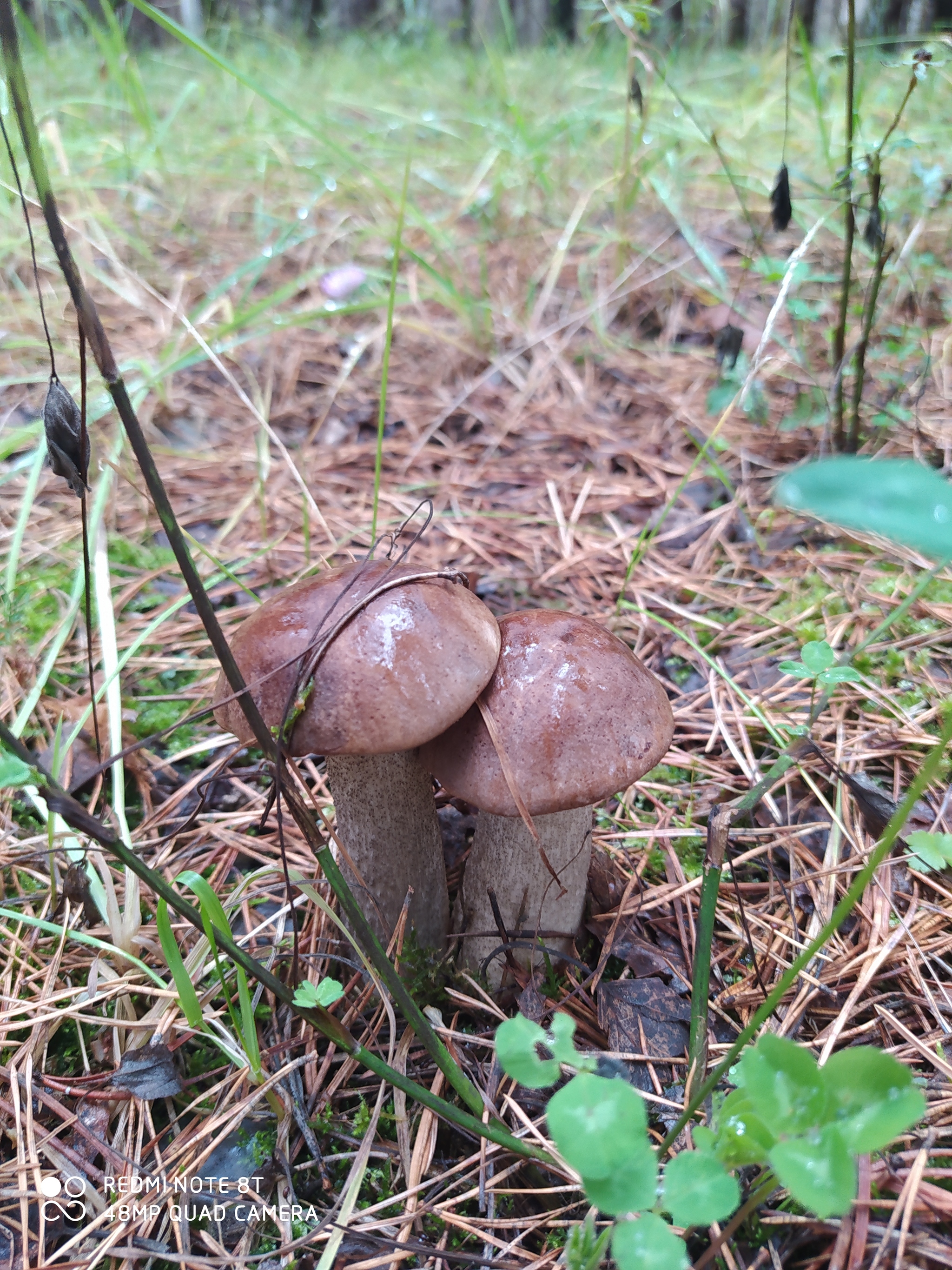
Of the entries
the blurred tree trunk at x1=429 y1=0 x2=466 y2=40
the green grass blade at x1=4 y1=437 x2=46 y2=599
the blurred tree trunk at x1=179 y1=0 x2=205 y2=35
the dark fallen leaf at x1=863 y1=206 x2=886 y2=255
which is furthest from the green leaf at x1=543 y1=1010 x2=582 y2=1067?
the blurred tree trunk at x1=429 y1=0 x2=466 y2=40

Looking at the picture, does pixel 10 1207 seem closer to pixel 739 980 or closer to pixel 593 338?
pixel 739 980

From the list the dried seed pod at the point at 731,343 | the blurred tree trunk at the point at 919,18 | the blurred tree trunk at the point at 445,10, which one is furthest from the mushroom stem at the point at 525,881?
the blurred tree trunk at the point at 445,10

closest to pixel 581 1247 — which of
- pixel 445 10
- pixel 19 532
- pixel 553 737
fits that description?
pixel 553 737

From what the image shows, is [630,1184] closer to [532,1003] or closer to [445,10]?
[532,1003]

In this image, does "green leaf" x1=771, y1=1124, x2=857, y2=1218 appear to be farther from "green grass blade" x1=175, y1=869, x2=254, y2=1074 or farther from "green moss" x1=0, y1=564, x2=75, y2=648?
"green moss" x1=0, y1=564, x2=75, y2=648

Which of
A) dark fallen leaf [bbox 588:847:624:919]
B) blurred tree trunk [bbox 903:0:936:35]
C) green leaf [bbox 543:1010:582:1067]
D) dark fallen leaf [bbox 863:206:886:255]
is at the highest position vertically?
blurred tree trunk [bbox 903:0:936:35]

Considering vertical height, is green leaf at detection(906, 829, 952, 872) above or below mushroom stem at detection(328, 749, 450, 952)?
above
